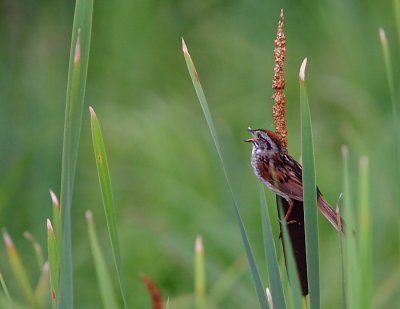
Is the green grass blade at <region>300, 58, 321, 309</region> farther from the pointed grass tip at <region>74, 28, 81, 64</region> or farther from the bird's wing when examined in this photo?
the pointed grass tip at <region>74, 28, 81, 64</region>

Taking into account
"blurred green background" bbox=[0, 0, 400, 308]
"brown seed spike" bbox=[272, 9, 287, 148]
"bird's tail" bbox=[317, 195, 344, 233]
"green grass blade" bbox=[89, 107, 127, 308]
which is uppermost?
"brown seed spike" bbox=[272, 9, 287, 148]

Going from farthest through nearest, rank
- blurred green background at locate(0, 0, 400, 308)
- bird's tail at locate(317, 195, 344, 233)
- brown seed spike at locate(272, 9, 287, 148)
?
blurred green background at locate(0, 0, 400, 308) → bird's tail at locate(317, 195, 344, 233) → brown seed spike at locate(272, 9, 287, 148)

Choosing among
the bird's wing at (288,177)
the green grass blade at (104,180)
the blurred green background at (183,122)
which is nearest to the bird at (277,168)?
the bird's wing at (288,177)

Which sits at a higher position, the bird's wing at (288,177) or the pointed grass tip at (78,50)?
the pointed grass tip at (78,50)

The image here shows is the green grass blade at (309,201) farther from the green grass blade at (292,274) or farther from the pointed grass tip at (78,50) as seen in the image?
the pointed grass tip at (78,50)

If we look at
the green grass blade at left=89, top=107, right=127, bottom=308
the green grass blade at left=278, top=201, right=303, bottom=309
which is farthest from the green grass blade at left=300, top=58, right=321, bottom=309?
the green grass blade at left=89, top=107, right=127, bottom=308

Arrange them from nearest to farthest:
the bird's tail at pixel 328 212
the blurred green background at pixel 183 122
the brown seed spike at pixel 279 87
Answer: the brown seed spike at pixel 279 87, the bird's tail at pixel 328 212, the blurred green background at pixel 183 122

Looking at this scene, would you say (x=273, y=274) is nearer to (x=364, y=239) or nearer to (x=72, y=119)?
(x=364, y=239)

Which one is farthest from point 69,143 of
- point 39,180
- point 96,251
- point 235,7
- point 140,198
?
point 235,7
